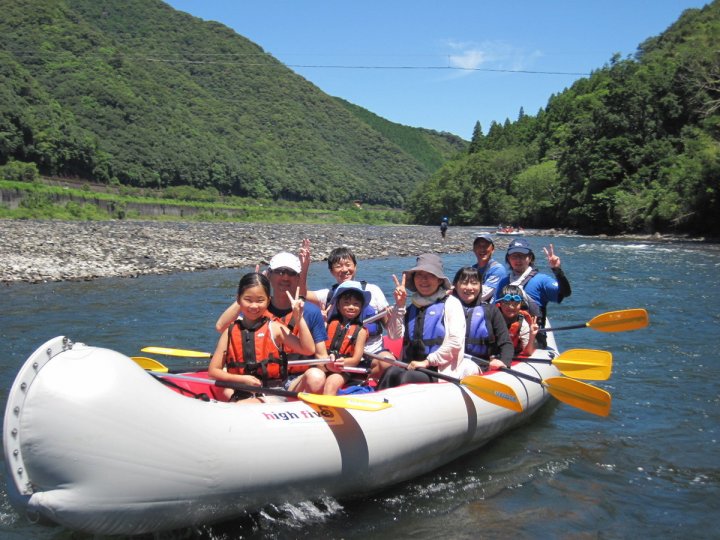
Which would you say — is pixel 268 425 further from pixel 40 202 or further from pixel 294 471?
pixel 40 202

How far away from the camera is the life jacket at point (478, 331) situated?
539cm

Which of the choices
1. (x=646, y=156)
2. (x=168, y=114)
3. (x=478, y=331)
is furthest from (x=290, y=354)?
(x=168, y=114)

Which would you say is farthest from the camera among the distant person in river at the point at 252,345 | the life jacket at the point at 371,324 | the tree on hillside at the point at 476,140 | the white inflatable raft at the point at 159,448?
the tree on hillside at the point at 476,140

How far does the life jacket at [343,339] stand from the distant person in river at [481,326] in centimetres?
102

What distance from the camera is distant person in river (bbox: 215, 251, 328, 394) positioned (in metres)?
4.38

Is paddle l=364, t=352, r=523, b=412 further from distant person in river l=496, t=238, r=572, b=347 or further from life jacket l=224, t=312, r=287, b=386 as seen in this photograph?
distant person in river l=496, t=238, r=572, b=347

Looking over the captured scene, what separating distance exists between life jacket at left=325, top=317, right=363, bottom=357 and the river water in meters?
1.00

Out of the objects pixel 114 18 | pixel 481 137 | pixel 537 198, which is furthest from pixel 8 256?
pixel 114 18

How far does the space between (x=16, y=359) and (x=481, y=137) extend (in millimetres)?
92712

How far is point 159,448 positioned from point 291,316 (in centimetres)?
158

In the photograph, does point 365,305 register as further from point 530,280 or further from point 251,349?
point 530,280

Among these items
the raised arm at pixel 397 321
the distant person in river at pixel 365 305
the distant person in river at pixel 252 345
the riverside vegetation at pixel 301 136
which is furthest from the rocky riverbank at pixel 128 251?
the riverside vegetation at pixel 301 136

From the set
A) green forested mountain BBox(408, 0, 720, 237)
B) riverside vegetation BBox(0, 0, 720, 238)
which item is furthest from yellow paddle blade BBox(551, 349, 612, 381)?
riverside vegetation BBox(0, 0, 720, 238)

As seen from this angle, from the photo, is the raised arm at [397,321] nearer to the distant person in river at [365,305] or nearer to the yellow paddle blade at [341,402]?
the distant person in river at [365,305]
